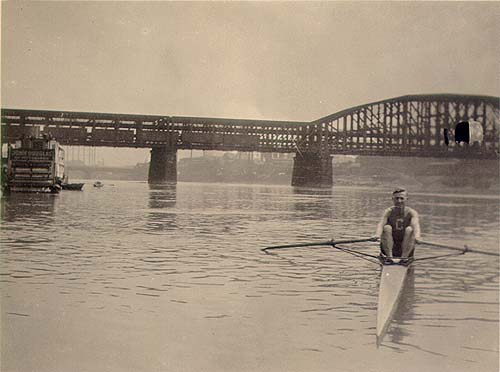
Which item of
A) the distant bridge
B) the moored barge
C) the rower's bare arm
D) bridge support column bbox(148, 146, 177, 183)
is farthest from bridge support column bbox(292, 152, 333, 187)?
the rower's bare arm

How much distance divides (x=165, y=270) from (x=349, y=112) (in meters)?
81.3

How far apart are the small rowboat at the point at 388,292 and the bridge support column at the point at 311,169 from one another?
198ft

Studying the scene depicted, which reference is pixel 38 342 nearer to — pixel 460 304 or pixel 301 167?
pixel 460 304

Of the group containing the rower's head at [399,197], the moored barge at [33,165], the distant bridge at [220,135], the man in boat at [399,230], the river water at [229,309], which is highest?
the distant bridge at [220,135]

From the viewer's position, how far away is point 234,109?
1505 centimetres

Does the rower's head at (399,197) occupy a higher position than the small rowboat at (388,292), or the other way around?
the rower's head at (399,197)

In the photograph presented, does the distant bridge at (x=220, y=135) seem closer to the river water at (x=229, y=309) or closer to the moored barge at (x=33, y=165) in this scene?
the moored barge at (x=33, y=165)

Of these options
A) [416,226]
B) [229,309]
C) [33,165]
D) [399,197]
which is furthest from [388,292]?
[33,165]

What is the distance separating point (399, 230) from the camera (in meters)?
10.9

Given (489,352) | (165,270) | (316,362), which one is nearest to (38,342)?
(316,362)

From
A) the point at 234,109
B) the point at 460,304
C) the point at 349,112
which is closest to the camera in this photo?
the point at 460,304

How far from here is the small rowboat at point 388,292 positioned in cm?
791

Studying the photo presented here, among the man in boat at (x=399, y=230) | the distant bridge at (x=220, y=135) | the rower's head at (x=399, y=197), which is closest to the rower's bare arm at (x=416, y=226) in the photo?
the man in boat at (x=399, y=230)

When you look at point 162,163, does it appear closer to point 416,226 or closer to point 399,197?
point 399,197
